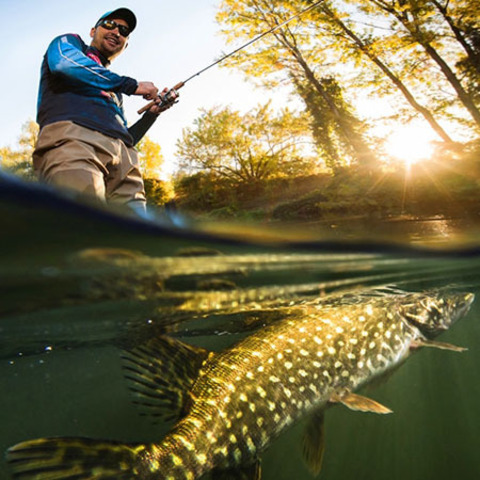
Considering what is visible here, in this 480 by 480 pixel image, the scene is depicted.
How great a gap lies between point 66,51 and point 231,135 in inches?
924

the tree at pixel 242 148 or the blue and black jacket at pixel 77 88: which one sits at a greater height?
the tree at pixel 242 148

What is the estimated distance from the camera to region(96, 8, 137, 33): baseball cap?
3.49 metres

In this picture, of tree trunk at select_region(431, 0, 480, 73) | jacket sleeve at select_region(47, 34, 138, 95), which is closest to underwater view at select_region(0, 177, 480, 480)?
jacket sleeve at select_region(47, 34, 138, 95)

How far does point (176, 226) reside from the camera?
7.79 ft

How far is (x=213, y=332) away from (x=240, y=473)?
11.9 ft

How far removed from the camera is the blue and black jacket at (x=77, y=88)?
2809mm

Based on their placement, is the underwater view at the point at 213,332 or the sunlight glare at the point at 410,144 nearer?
the underwater view at the point at 213,332

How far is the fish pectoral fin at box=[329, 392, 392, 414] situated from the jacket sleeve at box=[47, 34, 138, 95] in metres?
3.25

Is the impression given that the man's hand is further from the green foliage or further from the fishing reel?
the green foliage

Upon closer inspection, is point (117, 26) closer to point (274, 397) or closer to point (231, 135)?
point (274, 397)

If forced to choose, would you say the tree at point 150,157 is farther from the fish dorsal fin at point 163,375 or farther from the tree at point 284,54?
the fish dorsal fin at point 163,375

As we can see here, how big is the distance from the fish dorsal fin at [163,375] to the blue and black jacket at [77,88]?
187 cm

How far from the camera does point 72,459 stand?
6.40 feet

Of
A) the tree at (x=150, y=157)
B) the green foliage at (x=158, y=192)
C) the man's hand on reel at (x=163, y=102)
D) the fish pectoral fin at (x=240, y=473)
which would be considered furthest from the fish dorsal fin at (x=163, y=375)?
the tree at (x=150, y=157)
